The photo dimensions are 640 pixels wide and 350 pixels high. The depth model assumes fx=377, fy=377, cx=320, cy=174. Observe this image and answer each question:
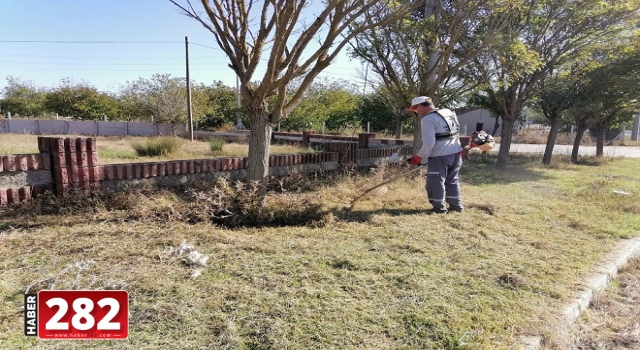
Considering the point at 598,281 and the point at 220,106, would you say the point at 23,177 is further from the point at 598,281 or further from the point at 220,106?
the point at 220,106

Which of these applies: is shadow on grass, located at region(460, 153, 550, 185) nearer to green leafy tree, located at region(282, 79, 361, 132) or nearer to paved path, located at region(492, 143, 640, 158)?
paved path, located at region(492, 143, 640, 158)

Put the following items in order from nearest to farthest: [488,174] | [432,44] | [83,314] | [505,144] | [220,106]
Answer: [83,314], [432,44], [488,174], [505,144], [220,106]

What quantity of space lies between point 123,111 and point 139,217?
Result: 990 inches

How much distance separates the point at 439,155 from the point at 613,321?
2.82m

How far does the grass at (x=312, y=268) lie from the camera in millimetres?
2182

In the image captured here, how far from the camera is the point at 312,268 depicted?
302 cm

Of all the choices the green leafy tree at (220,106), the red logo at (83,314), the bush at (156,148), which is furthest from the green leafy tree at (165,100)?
the red logo at (83,314)

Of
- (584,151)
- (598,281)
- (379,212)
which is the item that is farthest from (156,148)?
(584,151)

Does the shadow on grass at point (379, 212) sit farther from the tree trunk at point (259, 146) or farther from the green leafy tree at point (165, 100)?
the green leafy tree at point (165, 100)

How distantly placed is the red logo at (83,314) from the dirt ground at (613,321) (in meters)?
2.76

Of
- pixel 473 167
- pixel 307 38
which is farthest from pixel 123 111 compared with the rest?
pixel 307 38

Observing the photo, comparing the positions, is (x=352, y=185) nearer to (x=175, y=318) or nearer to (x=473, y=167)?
(x=175, y=318)

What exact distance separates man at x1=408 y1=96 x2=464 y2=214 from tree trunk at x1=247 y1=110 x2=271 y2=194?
76.7 inches

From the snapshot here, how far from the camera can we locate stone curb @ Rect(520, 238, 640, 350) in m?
2.37
